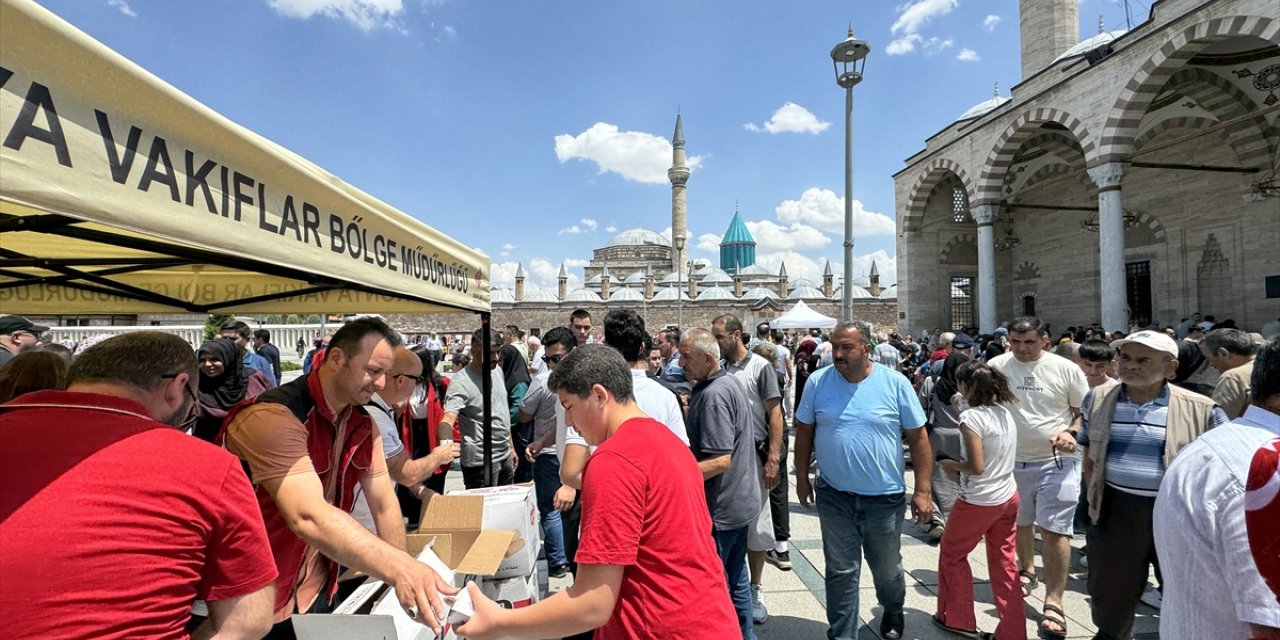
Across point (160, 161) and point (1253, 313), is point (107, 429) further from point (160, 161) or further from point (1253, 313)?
point (1253, 313)

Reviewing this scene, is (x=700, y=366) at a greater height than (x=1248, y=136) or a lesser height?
lesser

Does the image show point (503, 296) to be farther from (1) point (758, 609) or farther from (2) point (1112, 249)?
(1) point (758, 609)

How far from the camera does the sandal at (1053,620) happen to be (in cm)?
305

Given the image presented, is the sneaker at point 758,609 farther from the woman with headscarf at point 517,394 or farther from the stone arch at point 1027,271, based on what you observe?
the stone arch at point 1027,271

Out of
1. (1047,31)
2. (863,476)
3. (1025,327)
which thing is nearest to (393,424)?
(863,476)

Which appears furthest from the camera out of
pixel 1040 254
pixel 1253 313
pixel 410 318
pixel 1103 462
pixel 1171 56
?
pixel 410 318

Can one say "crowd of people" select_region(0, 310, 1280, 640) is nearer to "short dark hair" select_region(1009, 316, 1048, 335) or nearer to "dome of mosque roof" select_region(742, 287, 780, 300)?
"short dark hair" select_region(1009, 316, 1048, 335)

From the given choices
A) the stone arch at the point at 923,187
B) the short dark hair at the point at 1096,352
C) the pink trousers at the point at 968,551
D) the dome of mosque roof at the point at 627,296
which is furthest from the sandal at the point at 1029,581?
the dome of mosque roof at the point at 627,296

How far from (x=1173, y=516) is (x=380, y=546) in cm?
221

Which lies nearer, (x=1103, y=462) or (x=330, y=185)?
(x=330, y=185)

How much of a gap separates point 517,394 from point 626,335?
2.39 m

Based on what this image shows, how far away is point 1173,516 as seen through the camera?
5.04 feet

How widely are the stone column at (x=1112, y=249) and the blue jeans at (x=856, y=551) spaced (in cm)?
1217

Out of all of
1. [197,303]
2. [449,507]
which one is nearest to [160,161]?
[449,507]
